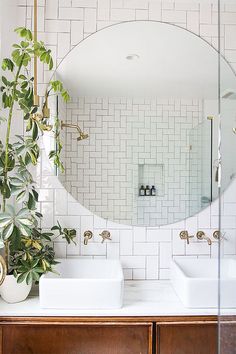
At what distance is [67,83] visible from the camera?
1.83 metres

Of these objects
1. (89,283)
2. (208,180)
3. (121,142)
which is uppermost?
(121,142)

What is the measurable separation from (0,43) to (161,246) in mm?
1419

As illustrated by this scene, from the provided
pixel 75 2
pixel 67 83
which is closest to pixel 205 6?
pixel 75 2

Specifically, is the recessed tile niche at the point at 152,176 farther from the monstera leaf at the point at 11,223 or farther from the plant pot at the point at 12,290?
the plant pot at the point at 12,290

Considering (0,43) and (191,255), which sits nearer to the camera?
(0,43)

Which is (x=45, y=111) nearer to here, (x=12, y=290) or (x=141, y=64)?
(x=141, y=64)

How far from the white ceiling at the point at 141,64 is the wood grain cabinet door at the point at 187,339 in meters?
1.24

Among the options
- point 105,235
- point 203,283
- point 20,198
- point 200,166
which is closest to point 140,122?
point 200,166

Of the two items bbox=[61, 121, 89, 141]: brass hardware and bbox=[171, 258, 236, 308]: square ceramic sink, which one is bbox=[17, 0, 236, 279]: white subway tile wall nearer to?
bbox=[171, 258, 236, 308]: square ceramic sink

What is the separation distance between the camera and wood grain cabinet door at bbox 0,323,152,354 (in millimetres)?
1348

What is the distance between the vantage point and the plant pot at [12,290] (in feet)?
4.67

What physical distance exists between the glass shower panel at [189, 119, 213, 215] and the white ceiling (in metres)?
0.21

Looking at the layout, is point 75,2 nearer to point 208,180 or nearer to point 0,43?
point 0,43

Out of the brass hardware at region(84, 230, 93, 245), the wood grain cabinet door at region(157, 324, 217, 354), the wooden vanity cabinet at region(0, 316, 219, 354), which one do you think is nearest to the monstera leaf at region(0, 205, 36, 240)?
the wooden vanity cabinet at region(0, 316, 219, 354)
